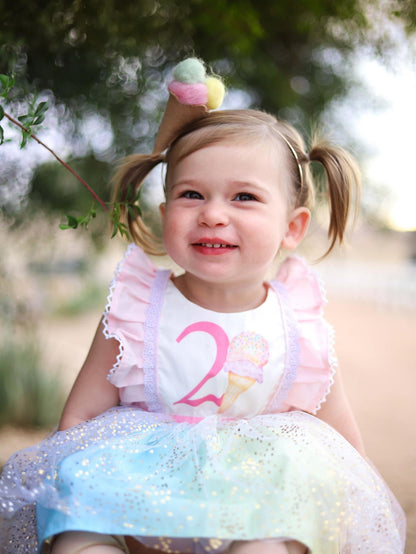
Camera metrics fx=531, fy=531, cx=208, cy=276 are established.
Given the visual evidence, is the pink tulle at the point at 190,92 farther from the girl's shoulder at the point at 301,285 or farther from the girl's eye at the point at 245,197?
the girl's shoulder at the point at 301,285

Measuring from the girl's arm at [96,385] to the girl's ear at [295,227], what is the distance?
1.93 feet

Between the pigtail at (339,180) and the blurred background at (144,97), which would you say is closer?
the pigtail at (339,180)

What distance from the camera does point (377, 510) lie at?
3.66 feet

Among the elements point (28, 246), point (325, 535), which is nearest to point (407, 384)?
point (28, 246)

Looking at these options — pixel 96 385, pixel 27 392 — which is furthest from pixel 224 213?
pixel 27 392

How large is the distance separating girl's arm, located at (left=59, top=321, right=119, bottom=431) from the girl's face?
317mm

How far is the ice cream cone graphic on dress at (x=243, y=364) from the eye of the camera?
4.72 ft

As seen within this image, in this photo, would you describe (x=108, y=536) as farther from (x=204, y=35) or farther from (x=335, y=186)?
(x=204, y=35)

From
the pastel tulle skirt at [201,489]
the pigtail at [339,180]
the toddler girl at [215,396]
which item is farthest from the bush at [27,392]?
the pigtail at [339,180]

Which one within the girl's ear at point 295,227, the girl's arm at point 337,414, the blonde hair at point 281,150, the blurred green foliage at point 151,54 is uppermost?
the blurred green foliage at point 151,54

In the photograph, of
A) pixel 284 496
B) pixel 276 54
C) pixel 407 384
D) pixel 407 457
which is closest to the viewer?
pixel 284 496

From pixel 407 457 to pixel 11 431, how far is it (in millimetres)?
2022

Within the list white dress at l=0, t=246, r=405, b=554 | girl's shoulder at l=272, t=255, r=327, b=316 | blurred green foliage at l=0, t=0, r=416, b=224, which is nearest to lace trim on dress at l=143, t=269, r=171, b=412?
white dress at l=0, t=246, r=405, b=554

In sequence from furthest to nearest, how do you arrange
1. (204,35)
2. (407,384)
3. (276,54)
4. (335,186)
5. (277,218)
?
(407,384) < (276,54) < (204,35) < (335,186) < (277,218)
